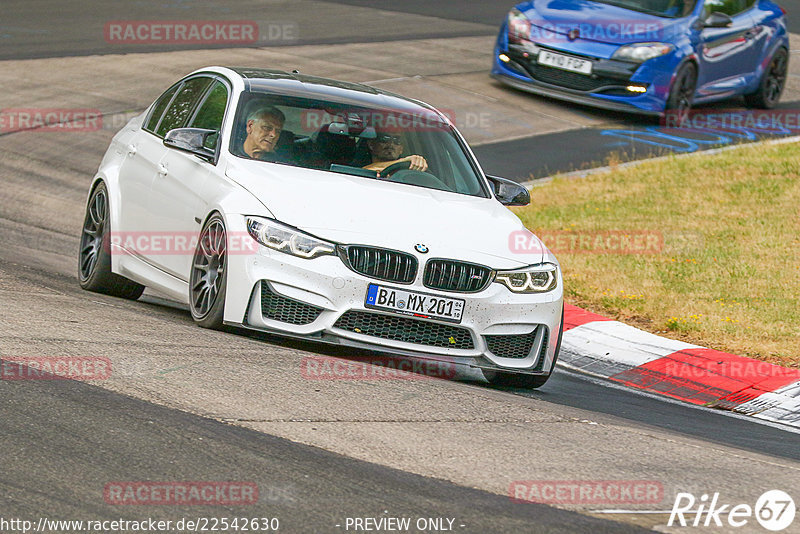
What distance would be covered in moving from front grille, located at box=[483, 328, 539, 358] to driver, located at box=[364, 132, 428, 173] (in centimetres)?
147

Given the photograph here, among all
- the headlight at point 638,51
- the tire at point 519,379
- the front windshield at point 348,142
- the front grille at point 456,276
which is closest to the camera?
the front grille at point 456,276

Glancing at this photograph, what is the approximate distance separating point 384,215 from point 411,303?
58 cm

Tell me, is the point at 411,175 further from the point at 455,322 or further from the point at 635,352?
the point at 635,352

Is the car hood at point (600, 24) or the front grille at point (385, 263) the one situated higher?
the front grille at point (385, 263)

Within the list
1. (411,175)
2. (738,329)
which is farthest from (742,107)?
(411,175)

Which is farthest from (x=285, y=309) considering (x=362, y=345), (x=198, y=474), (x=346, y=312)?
(x=198, y=474)

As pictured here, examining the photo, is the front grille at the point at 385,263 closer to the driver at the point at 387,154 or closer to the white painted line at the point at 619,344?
the driver at the point at 387,154

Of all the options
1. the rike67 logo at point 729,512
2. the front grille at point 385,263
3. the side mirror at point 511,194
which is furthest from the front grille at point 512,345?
the rike67 logo at point 729,512

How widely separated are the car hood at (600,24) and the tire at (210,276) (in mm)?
10708

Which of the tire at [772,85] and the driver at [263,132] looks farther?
the tire at [772,85]

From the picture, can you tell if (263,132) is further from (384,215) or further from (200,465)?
(200,465)

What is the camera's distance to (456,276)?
716 cm

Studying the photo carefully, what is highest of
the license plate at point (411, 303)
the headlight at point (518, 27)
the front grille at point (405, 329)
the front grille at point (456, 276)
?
the front grille at point (456, 276)

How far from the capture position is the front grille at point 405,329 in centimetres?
704
